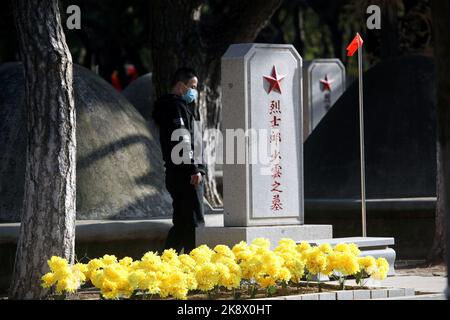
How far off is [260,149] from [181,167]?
1.00m

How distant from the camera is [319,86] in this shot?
24.6m

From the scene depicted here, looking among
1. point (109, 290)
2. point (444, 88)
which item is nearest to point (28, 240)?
point (109, 290)

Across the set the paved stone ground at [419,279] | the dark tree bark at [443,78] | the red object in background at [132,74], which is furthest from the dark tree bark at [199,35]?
the red object in background at [132,74]

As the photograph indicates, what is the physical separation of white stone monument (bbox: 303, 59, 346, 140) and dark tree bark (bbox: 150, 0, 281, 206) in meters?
5.59

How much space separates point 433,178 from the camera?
19.4 meters

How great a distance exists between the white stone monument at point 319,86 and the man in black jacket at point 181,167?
11254 millimetres

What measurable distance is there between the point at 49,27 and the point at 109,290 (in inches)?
95.4

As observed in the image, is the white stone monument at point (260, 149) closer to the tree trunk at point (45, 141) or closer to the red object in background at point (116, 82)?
the tree trunk at point (45, 141)

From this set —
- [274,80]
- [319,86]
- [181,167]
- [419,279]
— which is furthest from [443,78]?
[319,86]

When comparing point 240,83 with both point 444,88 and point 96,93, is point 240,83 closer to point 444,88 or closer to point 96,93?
point 96,93

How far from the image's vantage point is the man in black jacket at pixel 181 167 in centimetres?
1321

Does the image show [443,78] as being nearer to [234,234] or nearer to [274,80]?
[234,234]

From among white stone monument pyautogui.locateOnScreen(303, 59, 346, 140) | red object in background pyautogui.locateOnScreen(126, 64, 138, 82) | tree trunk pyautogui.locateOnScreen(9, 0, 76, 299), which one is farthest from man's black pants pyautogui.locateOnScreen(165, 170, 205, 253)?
red object in background pyautogui.locateOnScreen(126, 64, 138, 82)
